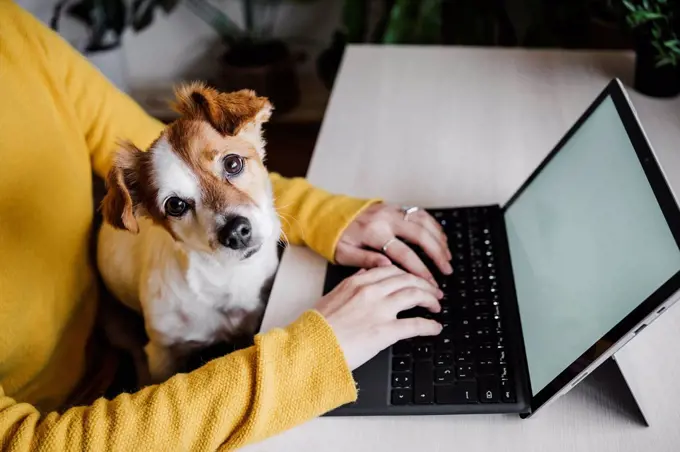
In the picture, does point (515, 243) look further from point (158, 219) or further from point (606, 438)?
point (158, 219)

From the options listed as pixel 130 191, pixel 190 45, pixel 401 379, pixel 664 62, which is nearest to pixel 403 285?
pixel 401 379

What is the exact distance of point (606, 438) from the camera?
63cm

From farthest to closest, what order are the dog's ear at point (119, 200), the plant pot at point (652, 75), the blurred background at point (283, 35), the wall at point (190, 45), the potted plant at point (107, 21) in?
1. the wall at point (190, 45)
2. the potted plant at point (107, 21)
3. the blurred background at point (283, 35)
4. the plant pot at point (652, 75)
5. the dog's ear at point (119, 200)

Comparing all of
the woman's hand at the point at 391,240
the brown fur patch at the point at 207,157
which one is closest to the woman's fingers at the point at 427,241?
the woman's hand at the point at 391,240

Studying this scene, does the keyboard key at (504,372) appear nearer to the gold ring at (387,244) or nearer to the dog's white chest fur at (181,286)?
the gold ring at (387,244)

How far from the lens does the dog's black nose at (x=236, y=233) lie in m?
0.78

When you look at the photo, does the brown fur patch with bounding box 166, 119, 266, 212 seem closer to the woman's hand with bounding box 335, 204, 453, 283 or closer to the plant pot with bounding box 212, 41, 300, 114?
the woman's hand with bounding box 335, 204, 453, 283

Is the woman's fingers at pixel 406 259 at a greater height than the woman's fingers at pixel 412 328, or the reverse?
the woman's fingers at pixel 412 328

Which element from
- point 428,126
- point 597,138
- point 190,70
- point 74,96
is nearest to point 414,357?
point 597,138

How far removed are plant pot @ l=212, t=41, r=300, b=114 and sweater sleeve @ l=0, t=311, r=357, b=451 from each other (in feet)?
5.53

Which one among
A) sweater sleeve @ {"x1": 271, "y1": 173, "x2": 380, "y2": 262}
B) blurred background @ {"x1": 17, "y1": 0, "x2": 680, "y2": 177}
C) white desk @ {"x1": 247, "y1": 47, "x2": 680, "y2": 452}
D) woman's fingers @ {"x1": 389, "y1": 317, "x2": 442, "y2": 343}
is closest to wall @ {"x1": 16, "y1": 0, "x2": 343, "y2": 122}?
blurred background @ {"x1": 17, "y1": 0, "x2": 680, "y2": 177}

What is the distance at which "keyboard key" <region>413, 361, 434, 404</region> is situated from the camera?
674 millimetres

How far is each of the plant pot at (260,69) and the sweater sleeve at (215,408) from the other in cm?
168

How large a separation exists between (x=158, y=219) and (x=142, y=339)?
29 cm
